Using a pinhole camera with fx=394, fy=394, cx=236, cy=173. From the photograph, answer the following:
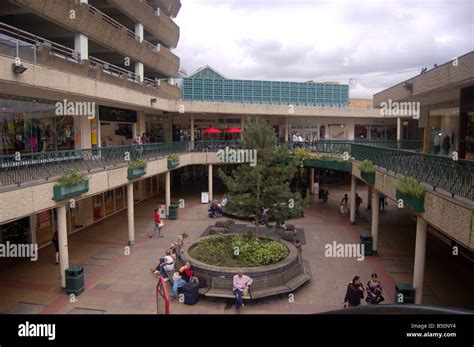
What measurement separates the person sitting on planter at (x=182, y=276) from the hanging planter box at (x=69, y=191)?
14.0 ft

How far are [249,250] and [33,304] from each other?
7.32 meters

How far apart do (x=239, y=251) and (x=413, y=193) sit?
6.93m

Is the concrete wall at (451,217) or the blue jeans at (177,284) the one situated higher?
the concrete wall at (451,217)

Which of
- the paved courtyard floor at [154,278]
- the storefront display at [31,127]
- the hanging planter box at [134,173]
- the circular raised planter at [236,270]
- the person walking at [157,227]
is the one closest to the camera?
the paved courtyard floor at [154,278]

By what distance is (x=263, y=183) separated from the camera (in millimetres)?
15531

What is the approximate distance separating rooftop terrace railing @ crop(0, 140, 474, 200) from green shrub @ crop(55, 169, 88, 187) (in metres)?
0.32

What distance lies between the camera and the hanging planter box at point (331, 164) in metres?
23.1

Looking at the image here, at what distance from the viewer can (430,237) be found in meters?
20.0

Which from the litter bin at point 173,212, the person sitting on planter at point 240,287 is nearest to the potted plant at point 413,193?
the person sitting on planter at point 240,287

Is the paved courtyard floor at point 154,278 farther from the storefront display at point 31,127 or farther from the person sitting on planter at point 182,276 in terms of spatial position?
the storefront display at point 31,127

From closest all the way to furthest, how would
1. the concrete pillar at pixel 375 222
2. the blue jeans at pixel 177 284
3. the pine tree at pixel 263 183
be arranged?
the blue jeans at pixel 177 284 < the pine tree at pixel 263 183 < the concrete pillar at pixel 375 222

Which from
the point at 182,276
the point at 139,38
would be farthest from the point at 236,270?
the point at 139,38


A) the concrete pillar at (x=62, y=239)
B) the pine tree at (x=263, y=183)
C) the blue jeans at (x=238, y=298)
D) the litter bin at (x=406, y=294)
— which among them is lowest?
the blue jeans at (x=238, y=298)
